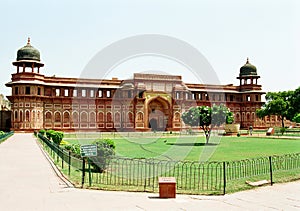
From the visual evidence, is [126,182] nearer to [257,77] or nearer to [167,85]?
[167,85]

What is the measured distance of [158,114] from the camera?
168ft

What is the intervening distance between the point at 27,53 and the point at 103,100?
481 inches

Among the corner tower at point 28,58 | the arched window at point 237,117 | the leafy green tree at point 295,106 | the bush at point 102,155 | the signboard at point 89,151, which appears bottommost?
the bush at point 102,155

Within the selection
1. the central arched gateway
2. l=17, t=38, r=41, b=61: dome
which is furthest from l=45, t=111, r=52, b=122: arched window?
the central arched gateway

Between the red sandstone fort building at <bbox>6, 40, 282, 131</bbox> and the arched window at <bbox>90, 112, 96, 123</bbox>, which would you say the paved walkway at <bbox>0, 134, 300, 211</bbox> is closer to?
the red sandstone fort building at <bbox>6, 40, 282, 131</bbox>

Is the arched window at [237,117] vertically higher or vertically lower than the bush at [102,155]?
higher

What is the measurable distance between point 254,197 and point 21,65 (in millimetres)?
40724

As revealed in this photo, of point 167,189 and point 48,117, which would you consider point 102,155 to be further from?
point 48,117

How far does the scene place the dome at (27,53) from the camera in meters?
42.0

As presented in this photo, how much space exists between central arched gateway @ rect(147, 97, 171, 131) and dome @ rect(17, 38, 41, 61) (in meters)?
17.8

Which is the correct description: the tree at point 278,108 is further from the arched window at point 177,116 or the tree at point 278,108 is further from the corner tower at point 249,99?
the arched window at point 177,116

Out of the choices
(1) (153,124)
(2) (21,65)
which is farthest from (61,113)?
(1) (153,124)

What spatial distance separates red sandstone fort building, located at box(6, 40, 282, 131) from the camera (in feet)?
137

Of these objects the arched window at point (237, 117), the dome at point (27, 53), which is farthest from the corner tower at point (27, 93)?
the arched window at point (237, 117)
